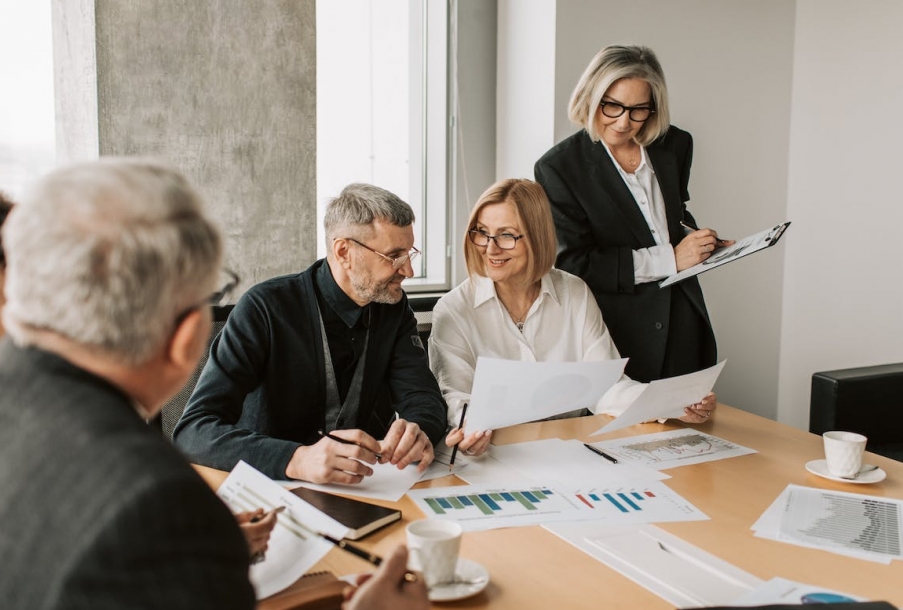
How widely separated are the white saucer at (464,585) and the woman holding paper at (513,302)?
105 centimetres

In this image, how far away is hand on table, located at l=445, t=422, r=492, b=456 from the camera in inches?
64.6

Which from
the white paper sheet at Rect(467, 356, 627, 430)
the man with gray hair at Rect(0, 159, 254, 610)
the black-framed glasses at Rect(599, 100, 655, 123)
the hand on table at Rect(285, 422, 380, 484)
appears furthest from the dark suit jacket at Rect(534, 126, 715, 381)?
the man with gray hair at Rect(0, 159, 254, 610)

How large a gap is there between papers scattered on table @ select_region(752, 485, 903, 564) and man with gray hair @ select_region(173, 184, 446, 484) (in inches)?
29.2

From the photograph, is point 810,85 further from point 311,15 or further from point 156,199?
point 156,199

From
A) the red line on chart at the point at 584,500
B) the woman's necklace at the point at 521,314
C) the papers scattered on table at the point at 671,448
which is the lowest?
the papers scattered on table at the point at 671,448

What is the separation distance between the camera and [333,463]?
1.44m

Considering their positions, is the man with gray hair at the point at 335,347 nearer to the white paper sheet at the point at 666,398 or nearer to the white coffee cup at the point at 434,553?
the white paper sheet at the point at 666,398

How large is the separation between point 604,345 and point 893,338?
5.56 ft

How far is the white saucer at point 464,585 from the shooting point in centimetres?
106

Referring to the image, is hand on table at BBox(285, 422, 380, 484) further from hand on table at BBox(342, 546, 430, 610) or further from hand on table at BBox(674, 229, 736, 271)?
hand on table at BBox(674, 229, 736, 271)

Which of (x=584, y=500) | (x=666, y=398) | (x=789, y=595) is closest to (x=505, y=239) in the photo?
(x=666, y=398)

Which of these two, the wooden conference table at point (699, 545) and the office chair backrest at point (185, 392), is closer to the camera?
the wooden conference table at point (699, 545)

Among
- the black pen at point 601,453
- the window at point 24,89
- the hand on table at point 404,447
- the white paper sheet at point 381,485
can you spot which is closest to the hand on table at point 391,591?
the white paper sheet at point 381,485

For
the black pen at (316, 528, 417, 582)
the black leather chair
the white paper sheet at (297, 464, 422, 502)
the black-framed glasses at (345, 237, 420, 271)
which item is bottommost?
the black leather chair
